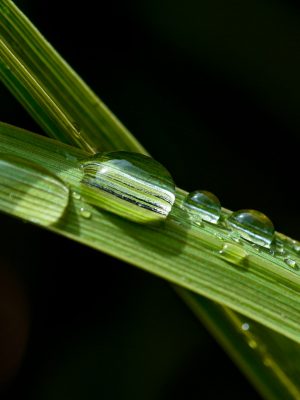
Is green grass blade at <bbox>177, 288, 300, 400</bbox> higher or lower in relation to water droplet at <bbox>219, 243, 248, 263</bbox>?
lower

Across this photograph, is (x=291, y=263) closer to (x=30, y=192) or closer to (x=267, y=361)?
(x=267, y=361)

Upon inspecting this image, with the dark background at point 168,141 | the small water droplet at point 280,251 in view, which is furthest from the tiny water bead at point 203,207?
the dark background at point 168,141

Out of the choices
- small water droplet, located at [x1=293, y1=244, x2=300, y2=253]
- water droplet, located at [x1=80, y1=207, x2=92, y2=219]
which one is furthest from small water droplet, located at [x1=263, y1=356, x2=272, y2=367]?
Result: water droplet, located at [x1=80, y1=207, x2=92, y2=219]

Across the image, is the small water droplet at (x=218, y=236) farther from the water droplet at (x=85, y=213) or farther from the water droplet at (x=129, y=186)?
the water droplet at (x=85, y=213)

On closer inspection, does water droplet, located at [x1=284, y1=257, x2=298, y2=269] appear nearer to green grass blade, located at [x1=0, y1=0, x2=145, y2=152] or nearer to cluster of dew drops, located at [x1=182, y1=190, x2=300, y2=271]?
cluster of dew drops, located at [x1=182, y1=190, x2=300, y2=271]

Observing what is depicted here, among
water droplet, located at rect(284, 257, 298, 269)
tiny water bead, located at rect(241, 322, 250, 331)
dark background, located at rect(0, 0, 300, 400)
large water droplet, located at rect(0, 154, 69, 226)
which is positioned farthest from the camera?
dark background, located at rect(0, 0, 300, 400)

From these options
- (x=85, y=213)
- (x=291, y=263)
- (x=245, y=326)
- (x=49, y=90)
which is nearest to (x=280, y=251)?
(x=291, y=263)
